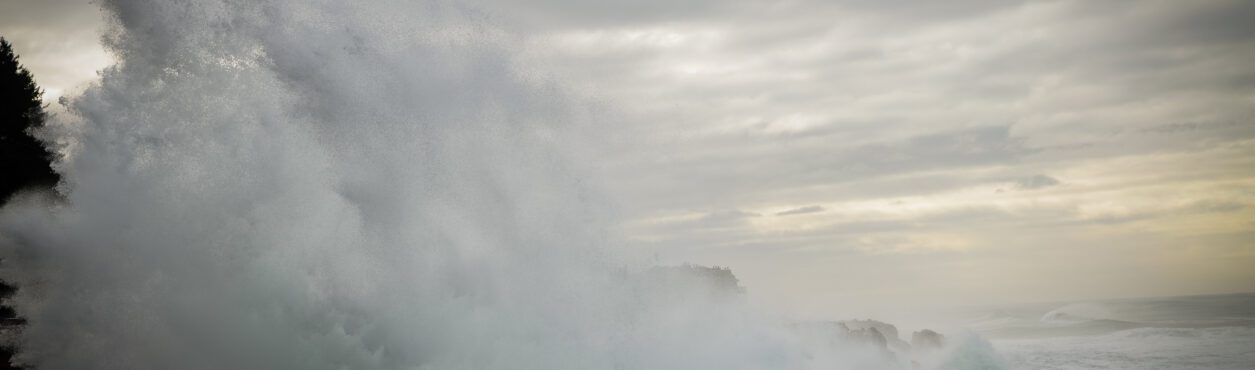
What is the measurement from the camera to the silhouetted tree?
19.7 metres

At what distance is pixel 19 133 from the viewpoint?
21.1 m

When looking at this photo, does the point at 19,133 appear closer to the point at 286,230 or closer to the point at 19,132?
the point at 19,132

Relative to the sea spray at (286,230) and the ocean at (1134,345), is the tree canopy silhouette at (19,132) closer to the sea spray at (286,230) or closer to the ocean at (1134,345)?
the sea spray at (286,230)

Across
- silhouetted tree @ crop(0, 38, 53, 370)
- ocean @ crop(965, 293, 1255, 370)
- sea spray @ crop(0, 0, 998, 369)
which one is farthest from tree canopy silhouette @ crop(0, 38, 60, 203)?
ocean @ crop(965, 293, 1255, 370)

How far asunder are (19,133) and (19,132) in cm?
3

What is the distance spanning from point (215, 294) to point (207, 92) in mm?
2872

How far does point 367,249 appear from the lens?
11938 millimetres

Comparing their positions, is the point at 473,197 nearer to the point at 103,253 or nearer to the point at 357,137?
the point at 357,137

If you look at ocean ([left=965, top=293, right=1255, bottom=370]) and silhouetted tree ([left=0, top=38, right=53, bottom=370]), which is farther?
ocean ([left=965, top=293, right=1255, bottom=370])

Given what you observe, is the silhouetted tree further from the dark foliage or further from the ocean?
the ocean

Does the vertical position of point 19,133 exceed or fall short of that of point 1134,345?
it exceeds it

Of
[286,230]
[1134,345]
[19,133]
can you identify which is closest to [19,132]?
[19,133]

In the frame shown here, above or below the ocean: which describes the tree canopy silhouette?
above

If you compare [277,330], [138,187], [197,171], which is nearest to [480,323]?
[277,330]
